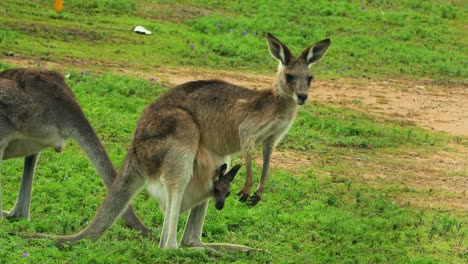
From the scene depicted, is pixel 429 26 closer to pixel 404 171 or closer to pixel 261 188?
pixel 404 171

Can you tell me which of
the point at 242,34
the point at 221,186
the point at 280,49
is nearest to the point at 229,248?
the point at 221,186

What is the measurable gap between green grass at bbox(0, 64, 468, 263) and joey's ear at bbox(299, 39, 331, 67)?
159cm

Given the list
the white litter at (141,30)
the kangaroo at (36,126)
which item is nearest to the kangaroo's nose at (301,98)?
the kangaroo at (36,126)

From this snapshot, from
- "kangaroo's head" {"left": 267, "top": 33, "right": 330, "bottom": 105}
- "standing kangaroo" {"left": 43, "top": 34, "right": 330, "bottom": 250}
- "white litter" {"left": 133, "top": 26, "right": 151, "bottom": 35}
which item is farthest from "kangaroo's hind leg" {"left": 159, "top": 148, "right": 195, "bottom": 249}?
"white litter" {"left": 133, "top": 26, "right": 151, "bottom": 35}

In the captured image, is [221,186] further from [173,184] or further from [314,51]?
[314,51]

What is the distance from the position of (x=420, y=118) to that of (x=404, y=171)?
292 centimetres

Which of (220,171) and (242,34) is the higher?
(220,171)

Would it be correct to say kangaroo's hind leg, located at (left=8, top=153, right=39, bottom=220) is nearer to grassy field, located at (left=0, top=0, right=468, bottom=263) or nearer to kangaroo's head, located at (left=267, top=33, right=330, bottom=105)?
grassy field, located at (left=0, top=0, right=468, bottom=263)

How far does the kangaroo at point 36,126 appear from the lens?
8.16 m

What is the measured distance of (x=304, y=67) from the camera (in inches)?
322

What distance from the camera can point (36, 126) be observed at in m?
8.27

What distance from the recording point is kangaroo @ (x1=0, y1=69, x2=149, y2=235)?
26.8ft

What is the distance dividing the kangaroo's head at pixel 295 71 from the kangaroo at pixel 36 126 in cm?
153

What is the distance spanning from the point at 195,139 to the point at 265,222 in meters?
1.76
